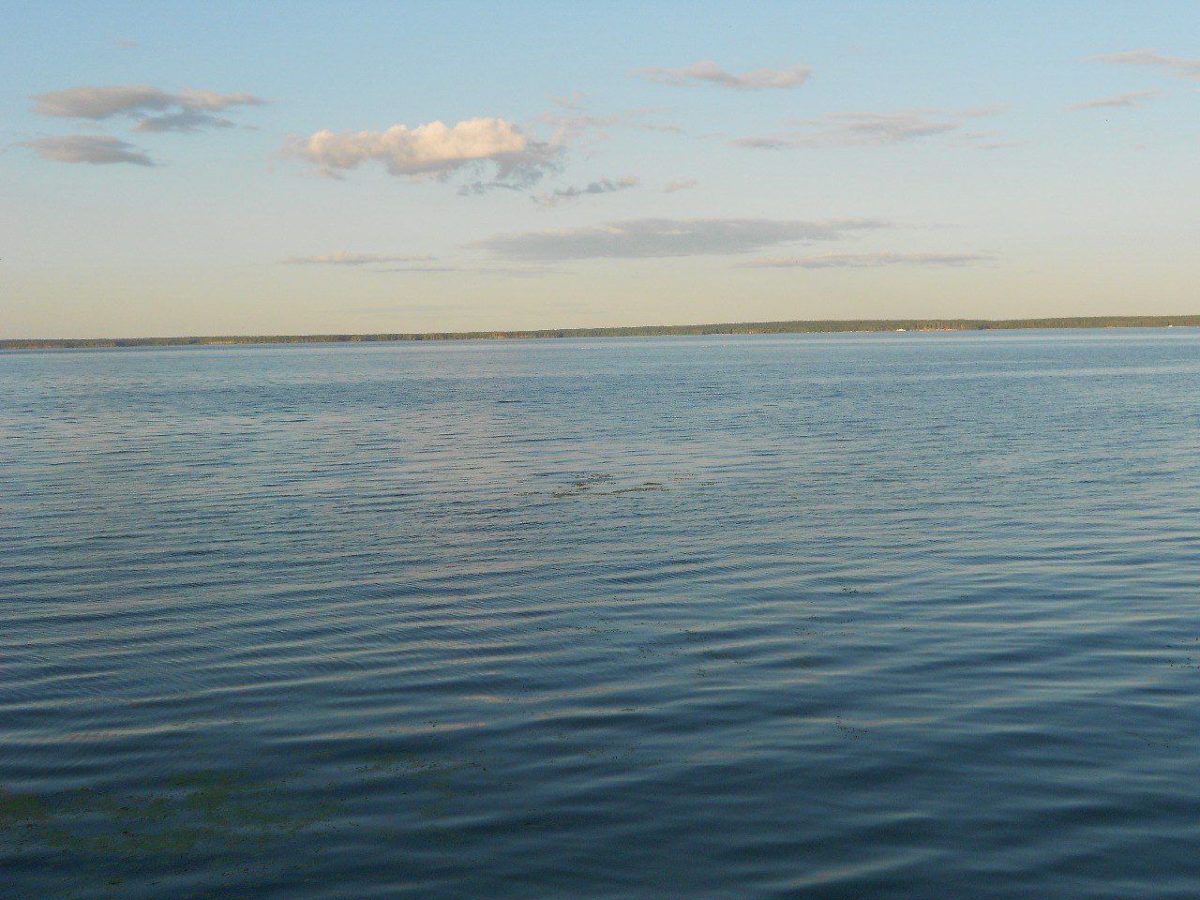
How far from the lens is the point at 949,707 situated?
1330 cm

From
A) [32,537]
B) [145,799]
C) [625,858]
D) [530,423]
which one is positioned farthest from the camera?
[530,423]

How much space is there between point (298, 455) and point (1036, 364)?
114 metres

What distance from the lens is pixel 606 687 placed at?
1434cm

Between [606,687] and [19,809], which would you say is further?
[606,687]

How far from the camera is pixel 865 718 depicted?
13.0 meters

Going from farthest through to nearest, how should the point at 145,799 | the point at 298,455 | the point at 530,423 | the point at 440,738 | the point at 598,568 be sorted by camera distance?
the point at 530,423 < the point at 298,455 < the point at 598,568 < the point at 440,738 < the point at 145,799

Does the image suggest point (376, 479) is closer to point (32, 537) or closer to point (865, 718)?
point (32, 537)

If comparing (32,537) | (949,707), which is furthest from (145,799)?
(32,537)

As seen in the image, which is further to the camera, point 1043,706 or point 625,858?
point 1043,706

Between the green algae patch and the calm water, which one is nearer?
the calm water

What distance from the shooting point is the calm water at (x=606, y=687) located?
9.73 meters

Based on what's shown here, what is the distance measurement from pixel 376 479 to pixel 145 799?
84.9 feet

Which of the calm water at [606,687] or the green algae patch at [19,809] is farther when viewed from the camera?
the green algae patch at [19,809]

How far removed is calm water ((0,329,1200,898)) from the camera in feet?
31.9
